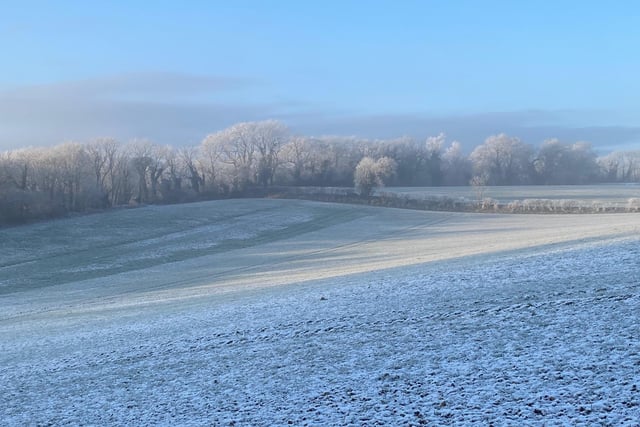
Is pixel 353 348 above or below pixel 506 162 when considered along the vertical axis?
below

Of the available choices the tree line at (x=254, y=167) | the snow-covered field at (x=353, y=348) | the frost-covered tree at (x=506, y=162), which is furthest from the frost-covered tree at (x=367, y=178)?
the snow-covered field at (x=353, y=348)

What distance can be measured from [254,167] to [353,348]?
11288 centimetres

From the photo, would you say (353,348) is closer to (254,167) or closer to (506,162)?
(254,167)

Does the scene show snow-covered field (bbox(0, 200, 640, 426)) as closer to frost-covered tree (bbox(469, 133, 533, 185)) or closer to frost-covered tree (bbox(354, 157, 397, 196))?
frost-covered tree (bbox(354, 157, 397, 196))

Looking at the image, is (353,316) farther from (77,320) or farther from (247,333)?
(77,320)

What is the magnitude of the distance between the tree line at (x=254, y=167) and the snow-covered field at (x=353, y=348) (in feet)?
195

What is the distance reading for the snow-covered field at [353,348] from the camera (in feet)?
33.4

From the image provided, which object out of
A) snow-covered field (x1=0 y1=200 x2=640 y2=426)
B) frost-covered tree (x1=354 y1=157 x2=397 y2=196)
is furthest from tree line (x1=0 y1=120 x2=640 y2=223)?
snow-covered field (x1=0 y1=200 x2=640 y2=426)

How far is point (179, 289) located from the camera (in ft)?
111

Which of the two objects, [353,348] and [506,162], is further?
[506,162]

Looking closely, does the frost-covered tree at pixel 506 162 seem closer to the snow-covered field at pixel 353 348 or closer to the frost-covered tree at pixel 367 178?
the frost-covered tree at pixel 367 178

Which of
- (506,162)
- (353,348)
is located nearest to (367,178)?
(506,162)

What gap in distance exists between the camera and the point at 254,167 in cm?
12538

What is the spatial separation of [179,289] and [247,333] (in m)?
17.7
